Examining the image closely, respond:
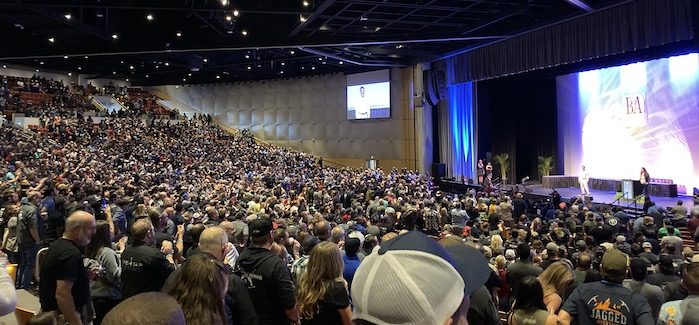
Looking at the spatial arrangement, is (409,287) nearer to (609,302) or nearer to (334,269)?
(334,269)

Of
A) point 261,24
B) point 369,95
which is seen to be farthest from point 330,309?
point 369,95

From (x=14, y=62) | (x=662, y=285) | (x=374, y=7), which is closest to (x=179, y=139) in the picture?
(x=14, y=62)

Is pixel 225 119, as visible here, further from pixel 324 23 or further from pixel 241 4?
pixel 241 4

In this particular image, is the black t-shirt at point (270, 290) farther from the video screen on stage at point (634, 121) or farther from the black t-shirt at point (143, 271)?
the video screen on stage at point (634, 121)

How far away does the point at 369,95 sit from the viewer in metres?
29.7

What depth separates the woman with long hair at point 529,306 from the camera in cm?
327

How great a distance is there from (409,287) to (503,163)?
941 inches

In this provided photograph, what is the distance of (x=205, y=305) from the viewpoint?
256 centimetres

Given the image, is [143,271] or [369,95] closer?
[143,271]

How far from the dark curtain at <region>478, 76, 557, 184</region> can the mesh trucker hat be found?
919 inches

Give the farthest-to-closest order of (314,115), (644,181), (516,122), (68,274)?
(314,115)
(516,122)
(644,181)
(68,274)

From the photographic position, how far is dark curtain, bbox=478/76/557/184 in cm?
2359

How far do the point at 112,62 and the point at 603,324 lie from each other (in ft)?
110

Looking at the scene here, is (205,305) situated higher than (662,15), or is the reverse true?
(662,15)
